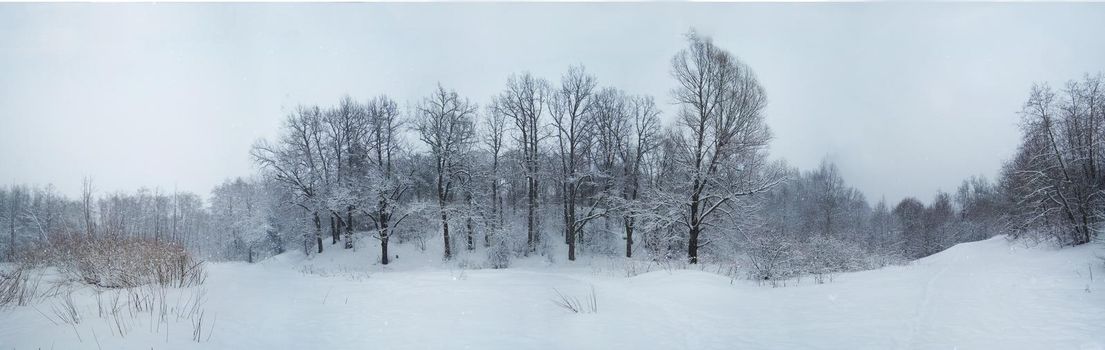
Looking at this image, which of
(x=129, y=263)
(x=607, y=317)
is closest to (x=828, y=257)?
(x=607, y=317)

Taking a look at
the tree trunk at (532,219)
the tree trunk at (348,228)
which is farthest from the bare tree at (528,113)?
the tree trunk at (348,228)

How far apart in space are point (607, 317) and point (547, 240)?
21661mm

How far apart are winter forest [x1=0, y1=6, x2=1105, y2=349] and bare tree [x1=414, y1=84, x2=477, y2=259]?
125mm

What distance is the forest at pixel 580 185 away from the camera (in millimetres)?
16938

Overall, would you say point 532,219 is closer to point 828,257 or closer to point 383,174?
point 383,174

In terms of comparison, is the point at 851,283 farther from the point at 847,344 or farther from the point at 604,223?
the point at 604,223

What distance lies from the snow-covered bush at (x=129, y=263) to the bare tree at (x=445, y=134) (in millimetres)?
16876

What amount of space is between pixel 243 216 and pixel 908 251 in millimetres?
65186

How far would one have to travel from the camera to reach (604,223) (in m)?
30.4

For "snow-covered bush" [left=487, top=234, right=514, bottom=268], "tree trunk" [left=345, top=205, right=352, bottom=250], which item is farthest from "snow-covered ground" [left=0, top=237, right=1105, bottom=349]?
"tree trunk" [left=345, top=205, right=352, bottom=250]

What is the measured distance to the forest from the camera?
1694cm

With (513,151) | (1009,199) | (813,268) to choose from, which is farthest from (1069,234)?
(513,151)

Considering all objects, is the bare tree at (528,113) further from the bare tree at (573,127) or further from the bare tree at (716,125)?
the bare tree at (716,125)

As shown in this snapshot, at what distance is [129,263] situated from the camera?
8484 millimetres
